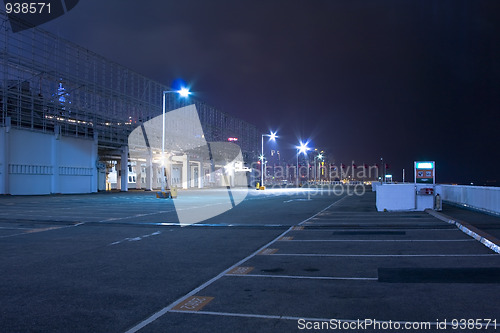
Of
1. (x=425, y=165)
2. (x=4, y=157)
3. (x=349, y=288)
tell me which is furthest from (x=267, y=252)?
(x=4, y=157)

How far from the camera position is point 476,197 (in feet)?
73.0

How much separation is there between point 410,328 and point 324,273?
10.2 ft

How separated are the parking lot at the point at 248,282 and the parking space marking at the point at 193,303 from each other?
0.05ft

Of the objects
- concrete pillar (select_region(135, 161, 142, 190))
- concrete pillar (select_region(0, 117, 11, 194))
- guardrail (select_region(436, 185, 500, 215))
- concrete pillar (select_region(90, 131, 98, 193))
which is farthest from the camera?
concrete pillar (select_region(135, 161, 142, 190))

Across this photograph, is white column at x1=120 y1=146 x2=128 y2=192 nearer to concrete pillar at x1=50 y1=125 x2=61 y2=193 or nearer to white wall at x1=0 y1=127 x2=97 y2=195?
white wall at x1=0 y1=127 x2=97 y2=195

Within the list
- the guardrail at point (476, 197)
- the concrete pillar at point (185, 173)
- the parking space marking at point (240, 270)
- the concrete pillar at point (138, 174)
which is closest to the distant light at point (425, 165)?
the guardrail at point (476, 197)

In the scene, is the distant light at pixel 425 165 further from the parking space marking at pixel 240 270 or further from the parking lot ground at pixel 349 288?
the parking space marking at pixel 240 270

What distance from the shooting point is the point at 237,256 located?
9.97 meters

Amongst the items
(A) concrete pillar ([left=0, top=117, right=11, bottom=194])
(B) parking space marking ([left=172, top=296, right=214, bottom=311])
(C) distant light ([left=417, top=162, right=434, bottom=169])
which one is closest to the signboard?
(C) distant light ([left=417, top=162, right=434, bottom=169])

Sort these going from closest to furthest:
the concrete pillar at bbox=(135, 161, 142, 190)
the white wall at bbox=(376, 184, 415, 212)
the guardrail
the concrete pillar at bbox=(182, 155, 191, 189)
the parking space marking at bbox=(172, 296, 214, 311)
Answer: the parking space marking at bbox=(172, 296, 214, 311) → the guardrail → the white wall at bbox=(376, 184, 415, 212) → the concrete pillar at bbox=(182, 155, 191, 189) → the concrete pillar at bbox=(135, 161, 142, 190)

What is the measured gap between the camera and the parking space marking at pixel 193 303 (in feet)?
19.0

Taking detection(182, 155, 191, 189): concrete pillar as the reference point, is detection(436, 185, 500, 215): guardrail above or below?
below

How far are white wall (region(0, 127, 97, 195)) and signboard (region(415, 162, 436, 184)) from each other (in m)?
36.4

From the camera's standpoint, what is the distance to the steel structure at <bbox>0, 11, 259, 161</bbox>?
146 feet
